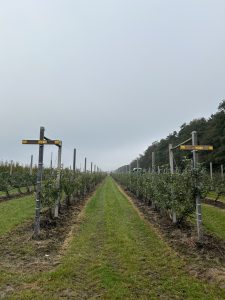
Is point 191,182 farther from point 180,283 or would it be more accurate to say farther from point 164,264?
point 180,283

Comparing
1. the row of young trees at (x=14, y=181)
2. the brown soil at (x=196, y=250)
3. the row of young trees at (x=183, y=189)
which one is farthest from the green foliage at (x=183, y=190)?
the row of young trees at (x=14, y=181)

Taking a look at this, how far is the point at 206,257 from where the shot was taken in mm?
6527

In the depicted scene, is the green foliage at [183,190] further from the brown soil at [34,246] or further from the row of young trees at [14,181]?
the row of young trees at [14,181]

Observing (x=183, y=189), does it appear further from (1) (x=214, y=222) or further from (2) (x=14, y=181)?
(2) (x=14, y=181)

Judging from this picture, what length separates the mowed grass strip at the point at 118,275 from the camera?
465 centimetres

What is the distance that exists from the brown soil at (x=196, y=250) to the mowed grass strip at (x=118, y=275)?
0.22m

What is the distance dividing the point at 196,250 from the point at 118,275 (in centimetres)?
244

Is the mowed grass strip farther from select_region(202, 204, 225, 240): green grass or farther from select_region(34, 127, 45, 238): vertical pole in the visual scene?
select_region(202, 204, 225, 240): green grass

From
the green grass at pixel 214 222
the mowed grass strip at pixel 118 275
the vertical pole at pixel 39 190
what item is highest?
the vertical pole at pixel 39 190

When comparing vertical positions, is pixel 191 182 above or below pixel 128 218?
above

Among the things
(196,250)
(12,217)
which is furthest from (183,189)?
(12,217)

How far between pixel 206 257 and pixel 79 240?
10.3ft

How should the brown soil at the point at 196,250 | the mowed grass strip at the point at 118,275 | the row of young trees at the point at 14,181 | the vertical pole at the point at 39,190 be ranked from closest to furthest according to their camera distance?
the mowed grass strip at the point at 118,275 → the brown soil at the point at 196,250 → the vertical pole at the point at 39,190 → the row of young trees at the point at 14,181

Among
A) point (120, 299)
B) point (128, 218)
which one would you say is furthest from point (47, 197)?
point (120, 299)
